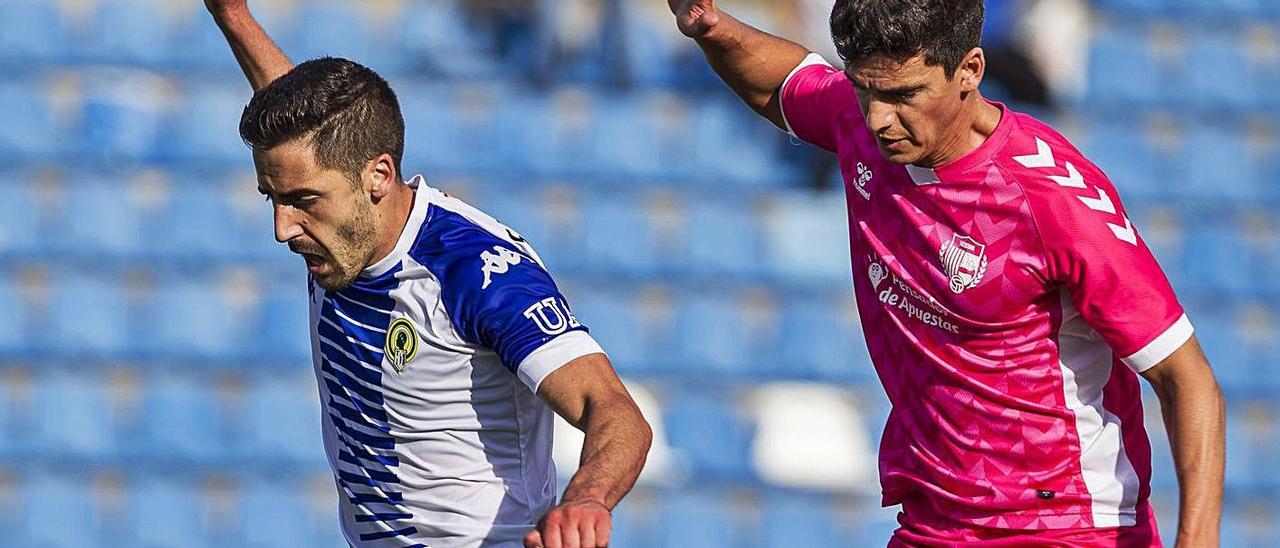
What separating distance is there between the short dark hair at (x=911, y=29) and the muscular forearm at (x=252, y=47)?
4.95ft

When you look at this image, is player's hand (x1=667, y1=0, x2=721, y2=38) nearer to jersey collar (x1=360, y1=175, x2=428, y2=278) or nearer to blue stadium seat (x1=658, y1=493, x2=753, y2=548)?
jersey collar (x1=360, y1=175, x2=428, y2=278)


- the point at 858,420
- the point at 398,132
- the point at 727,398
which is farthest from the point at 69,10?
the point at 398,132

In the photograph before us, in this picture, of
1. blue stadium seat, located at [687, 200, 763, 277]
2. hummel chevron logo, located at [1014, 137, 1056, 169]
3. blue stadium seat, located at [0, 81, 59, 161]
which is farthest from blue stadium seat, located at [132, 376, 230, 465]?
hummel chevron logo, located at [1014, 137, 1056, 169]

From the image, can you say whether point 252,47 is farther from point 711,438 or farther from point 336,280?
point 711,438

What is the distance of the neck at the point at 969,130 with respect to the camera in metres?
3.13

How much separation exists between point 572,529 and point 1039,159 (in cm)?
118

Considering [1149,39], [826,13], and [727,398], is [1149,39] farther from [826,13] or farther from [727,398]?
[727,398]

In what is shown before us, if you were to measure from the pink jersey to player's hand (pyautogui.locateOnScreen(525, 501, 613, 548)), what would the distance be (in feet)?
3.25

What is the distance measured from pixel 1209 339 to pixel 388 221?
19.9 ft

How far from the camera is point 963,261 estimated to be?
3.19m

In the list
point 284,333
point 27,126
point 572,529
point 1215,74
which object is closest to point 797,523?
point 284,333

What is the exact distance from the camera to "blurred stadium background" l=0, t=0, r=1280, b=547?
25.0ft

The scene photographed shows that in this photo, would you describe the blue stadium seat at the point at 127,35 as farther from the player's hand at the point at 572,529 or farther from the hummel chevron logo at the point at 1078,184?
the player's hand at the point at 572,529

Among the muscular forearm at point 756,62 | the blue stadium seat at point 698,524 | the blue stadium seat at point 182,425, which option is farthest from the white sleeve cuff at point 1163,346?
the blue stadium seat at point 182,425
